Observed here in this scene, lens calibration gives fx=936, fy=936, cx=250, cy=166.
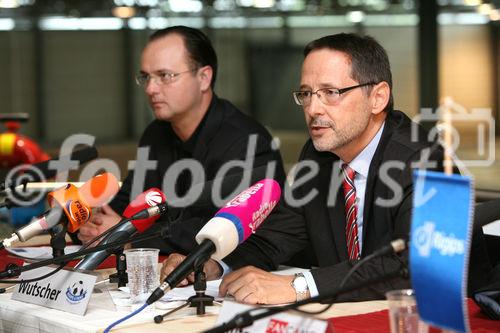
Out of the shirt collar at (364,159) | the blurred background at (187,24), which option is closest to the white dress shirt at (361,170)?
the shirt collar at (364,159)

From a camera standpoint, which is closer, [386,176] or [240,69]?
[386,176]

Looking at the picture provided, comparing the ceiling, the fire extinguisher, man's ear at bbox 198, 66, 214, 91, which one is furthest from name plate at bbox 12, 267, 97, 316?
the ceiling

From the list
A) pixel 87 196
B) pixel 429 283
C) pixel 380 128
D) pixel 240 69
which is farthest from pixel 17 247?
pixel 240 69

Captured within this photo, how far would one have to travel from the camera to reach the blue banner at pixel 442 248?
127 centimetres

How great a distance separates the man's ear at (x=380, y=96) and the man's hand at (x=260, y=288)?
2.00ft

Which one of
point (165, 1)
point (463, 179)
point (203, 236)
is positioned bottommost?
point (203, 236)

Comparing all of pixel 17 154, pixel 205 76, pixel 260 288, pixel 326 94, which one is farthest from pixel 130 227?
pixel 17 154

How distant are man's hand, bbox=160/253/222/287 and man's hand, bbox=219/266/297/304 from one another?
207mm

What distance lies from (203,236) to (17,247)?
1349mm

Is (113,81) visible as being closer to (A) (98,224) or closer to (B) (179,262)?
(A) (98,224)

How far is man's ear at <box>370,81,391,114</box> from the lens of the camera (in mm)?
2551

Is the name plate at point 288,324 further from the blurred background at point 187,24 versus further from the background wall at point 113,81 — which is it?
the background wall at point 113,81

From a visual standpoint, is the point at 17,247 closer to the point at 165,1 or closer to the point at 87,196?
the point at 87,196

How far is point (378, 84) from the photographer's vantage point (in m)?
2.56
